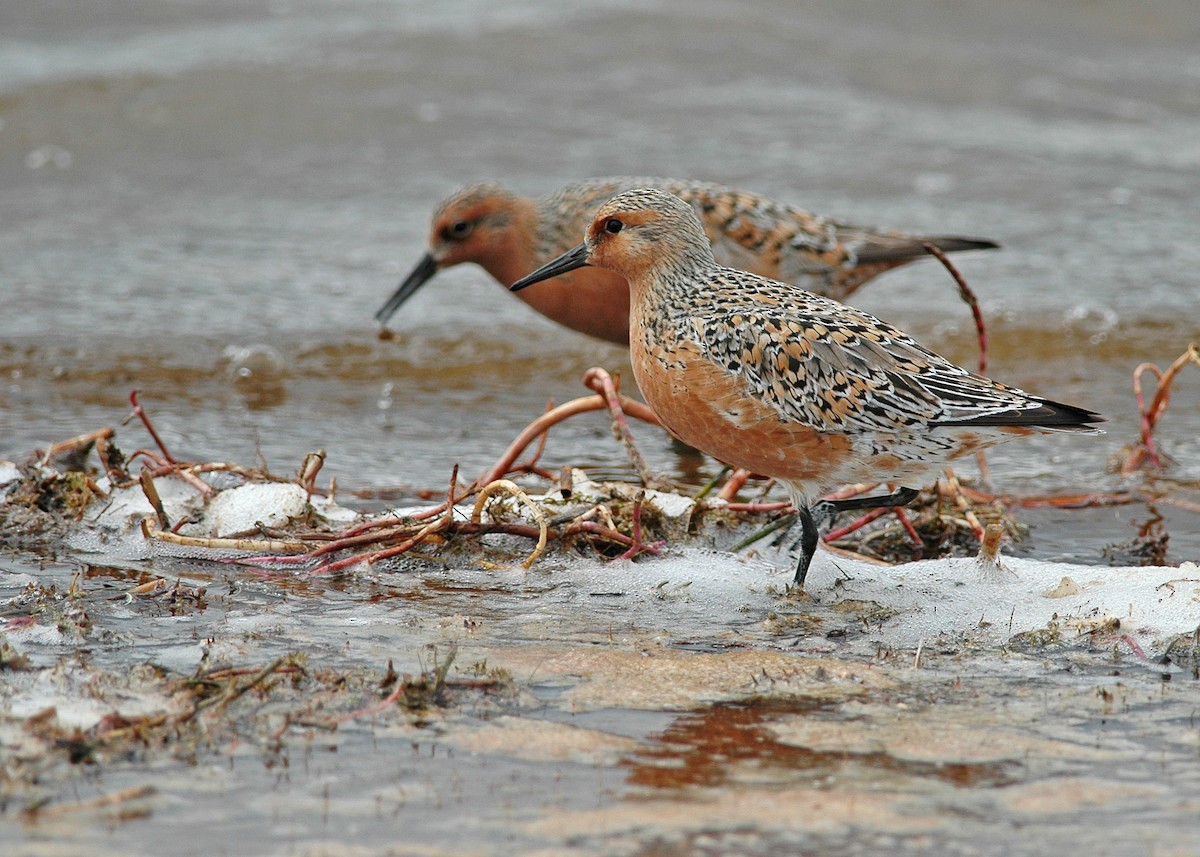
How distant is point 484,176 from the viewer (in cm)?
1280

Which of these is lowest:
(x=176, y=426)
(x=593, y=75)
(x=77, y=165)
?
(x=176, y=426)

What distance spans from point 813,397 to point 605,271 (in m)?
3.18

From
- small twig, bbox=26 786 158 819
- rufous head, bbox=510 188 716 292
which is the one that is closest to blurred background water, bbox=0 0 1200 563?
rufous head, bbox=510 188 716 292

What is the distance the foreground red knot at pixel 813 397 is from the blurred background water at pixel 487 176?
1.33 metres

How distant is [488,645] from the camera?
450 cm

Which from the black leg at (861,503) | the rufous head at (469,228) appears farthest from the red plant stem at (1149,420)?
the rufous head at (469,228)

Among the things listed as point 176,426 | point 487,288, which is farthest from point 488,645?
point 487,288

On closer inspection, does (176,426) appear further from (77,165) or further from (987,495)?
(77,165)

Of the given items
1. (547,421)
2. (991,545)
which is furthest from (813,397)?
(547,421)

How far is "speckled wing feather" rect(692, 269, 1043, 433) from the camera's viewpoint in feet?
16.0

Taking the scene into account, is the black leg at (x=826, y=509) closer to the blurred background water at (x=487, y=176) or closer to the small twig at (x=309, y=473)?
the blurred background water at (x=487, y=176)

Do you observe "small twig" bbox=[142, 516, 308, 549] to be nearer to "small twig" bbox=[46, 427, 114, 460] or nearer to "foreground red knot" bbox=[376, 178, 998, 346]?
"small twig" bbox=[46, 427, 114, 460]

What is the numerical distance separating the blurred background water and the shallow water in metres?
0.04

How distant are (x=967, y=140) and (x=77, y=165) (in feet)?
26.6
